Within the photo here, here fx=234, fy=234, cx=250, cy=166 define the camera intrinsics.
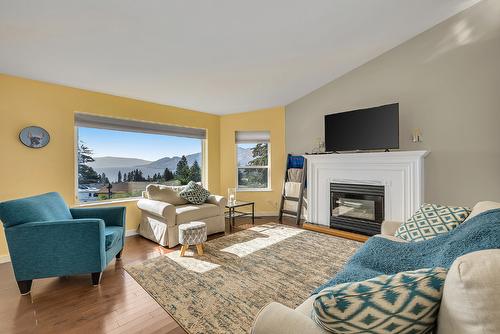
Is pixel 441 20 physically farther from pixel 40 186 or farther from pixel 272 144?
pixel 40 186

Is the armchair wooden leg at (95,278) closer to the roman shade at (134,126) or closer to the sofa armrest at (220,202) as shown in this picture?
the sofa armrest at (220,202)

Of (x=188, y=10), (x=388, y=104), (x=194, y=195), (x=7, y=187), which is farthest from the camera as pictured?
(x=194, y=195)

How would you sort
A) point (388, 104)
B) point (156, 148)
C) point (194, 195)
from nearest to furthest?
1. point (388, 104)
2. point (194, 195)
3. point (156, 148)

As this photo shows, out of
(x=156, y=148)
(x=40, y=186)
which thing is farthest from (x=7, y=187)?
(x=156, y=148)

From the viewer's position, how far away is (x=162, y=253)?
3043 mm

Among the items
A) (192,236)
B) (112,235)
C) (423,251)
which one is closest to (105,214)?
(112,235)

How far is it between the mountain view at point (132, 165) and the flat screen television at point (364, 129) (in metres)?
2.77

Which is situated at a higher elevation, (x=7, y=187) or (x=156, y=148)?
(x=156, y=148)

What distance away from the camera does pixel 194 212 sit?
356 cm

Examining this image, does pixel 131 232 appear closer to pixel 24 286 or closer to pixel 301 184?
pixel 24 286

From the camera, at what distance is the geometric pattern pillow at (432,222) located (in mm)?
1841

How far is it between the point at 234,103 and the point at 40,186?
3.25 meters

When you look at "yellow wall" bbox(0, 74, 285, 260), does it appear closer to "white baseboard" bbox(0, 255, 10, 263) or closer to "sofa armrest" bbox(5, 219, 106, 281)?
"white baseboard" bbox(0, 255, 10, 263)

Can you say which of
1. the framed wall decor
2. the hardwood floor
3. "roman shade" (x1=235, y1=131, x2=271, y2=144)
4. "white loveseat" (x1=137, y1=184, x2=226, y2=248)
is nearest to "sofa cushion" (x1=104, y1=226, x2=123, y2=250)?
the hardwood floor
